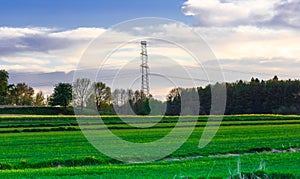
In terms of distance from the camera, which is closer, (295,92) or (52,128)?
(52,128)

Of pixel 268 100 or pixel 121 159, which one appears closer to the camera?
pixel 121 159

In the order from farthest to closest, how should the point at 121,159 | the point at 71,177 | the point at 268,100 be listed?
the point at 268,100
the point at 121,159
the point at 71,177

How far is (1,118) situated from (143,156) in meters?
60.3

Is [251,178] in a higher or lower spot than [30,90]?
lower

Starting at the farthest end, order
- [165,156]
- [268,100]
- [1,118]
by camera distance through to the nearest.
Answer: [268,100]
[1,118]
[165,156]

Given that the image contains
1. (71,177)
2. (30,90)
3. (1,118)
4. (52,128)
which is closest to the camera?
(71,177)

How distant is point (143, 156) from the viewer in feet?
96.1

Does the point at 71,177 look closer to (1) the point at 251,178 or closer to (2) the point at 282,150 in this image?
(1) the point at 251,178

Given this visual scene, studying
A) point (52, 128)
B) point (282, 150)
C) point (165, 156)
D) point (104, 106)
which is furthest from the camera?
point (104, 106)

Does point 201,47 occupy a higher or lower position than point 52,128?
higher

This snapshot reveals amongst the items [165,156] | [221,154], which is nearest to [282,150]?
[221,154]

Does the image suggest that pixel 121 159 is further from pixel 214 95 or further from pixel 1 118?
pixel 214 95

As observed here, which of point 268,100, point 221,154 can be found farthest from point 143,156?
point 268,100

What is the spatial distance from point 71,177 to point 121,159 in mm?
8831
